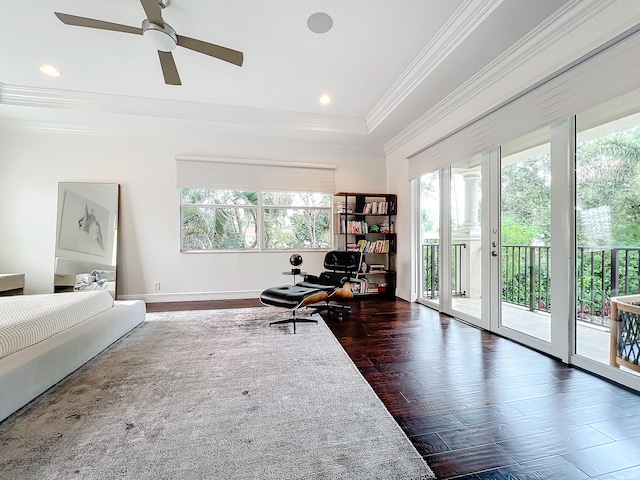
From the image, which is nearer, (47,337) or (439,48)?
(47,337)

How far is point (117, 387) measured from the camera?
1.82m

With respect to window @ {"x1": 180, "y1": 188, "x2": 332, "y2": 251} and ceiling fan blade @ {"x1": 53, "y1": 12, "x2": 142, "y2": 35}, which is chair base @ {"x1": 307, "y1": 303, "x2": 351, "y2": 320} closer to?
window @ {"x1": 180, "y1": 188, "x2": 332, "y2": 251}

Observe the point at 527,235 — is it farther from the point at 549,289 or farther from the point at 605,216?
the point at 605,216

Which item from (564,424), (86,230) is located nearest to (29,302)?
(86,230)

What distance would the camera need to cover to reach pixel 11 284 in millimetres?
3691

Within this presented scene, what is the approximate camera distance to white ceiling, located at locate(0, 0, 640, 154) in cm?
219

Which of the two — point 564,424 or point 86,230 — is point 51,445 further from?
point 86,230

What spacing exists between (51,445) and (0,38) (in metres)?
3.63

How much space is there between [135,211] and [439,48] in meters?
4.61

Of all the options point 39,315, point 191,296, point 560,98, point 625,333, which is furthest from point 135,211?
point 625,333

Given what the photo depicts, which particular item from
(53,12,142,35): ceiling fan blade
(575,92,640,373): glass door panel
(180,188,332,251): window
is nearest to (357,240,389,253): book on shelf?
(180,188,332,251): window

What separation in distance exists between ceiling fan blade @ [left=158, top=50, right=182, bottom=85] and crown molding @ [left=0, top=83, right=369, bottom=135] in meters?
1.23

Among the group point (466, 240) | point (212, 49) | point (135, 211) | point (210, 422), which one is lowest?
point (210, 422)

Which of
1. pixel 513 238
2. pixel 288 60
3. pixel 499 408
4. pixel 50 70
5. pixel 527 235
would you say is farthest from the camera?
pixel 50 70
